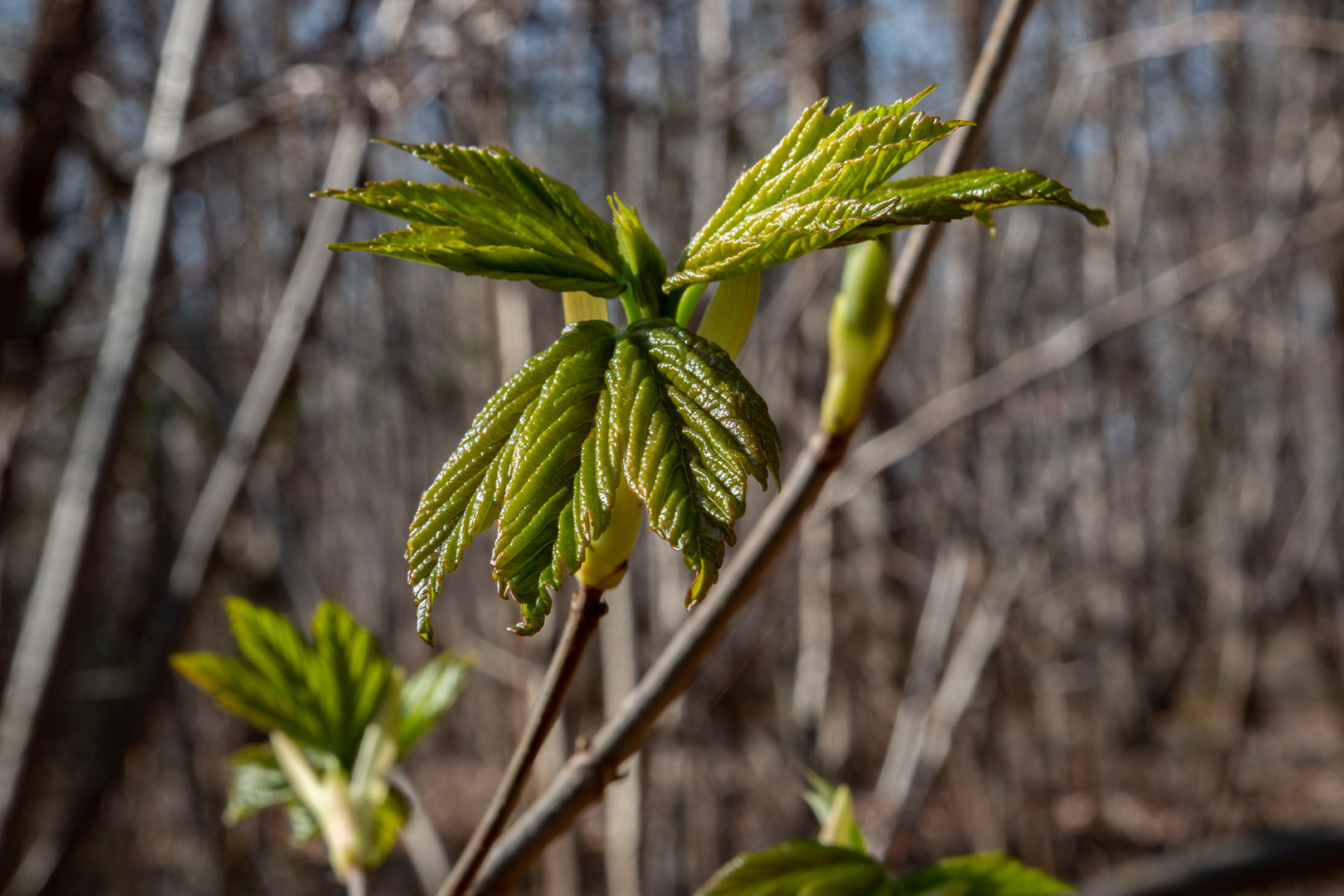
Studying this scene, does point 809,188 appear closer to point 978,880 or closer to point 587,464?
point 587,464

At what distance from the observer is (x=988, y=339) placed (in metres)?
3.07

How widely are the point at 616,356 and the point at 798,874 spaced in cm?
27

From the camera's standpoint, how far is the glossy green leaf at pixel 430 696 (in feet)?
1.89

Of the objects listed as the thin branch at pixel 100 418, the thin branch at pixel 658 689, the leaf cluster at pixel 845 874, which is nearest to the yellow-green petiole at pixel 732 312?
the thin branch at pixel 658 689

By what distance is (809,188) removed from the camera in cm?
29

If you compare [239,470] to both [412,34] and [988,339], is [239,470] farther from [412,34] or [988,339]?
[988,339]

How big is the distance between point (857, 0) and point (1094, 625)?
2.60 meters

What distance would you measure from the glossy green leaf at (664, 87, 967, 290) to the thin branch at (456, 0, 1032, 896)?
6.3 inches

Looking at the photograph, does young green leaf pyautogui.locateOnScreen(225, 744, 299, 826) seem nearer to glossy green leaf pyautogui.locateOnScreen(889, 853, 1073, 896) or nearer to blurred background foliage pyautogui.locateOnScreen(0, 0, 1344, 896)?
glossy green leaf pyautogui.locateOnScreen(889, 853, 1073, 896)

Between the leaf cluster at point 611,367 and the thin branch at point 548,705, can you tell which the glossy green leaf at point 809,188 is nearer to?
the leaf cluster at point 611,367

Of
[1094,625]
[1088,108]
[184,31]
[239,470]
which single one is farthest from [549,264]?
[1094,625]

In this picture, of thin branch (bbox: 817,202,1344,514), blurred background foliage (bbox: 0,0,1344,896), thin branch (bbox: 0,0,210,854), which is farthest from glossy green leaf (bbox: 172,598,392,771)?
thin branch (bbox: 817,202,1344,514)

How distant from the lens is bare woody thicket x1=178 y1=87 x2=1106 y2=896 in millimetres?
263

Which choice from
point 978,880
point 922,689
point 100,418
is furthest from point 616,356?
point 922,689
